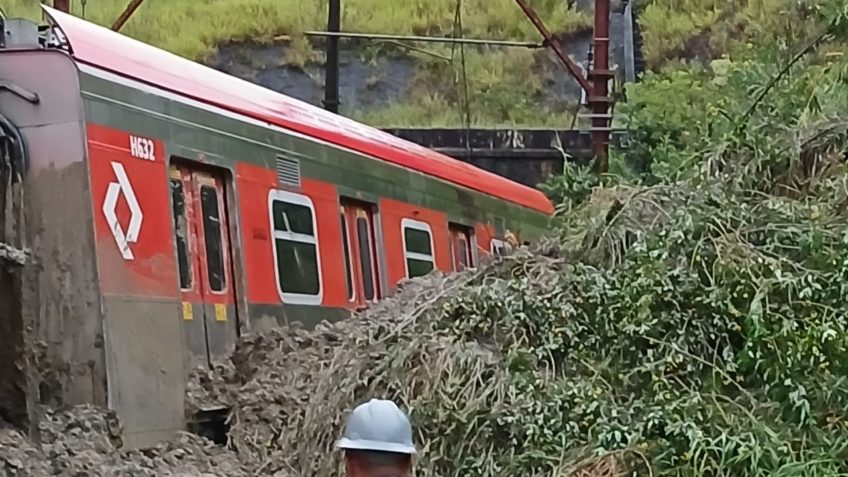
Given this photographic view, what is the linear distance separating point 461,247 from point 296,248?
14.2 feet

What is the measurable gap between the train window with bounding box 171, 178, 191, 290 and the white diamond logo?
0.47 m

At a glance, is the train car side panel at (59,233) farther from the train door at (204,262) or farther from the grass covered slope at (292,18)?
the grass covered slope at (292,18)

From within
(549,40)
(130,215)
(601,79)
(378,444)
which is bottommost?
(378,444)

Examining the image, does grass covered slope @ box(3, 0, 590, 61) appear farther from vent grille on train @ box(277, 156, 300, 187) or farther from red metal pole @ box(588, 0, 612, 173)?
vent grille on train @ box(277, 156, 300, 187)

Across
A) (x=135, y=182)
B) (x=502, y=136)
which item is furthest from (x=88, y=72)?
(x=502, y=136)

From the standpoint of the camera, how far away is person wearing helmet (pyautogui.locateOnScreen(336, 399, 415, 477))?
3.71 meters

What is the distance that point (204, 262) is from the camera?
337 inches

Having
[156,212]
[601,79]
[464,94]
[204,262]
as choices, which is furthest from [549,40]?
[464,94]

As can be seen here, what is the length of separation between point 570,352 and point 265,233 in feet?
9.54

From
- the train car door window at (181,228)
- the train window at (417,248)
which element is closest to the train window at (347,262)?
the train window at (417,248)

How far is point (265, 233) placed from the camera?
9.34 meters

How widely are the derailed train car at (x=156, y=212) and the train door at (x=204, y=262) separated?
0.01m

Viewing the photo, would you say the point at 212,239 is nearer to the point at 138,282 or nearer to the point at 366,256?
the point at 138,282

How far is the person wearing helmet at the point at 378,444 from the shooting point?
Result: 3.71 meters
